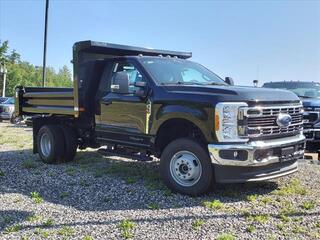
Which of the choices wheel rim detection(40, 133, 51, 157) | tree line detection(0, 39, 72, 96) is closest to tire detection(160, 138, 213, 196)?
wheel rim detection(40, 133, 51, 157)

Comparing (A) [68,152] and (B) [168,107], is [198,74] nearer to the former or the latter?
(B) [168,107]

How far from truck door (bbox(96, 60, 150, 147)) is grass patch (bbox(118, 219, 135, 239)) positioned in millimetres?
2188

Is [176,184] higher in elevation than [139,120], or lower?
lower

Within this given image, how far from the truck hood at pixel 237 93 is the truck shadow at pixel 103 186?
1.42m

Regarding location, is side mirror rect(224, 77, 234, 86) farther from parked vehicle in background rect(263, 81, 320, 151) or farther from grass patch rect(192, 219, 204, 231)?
grass patch rect(192, 219, 204, 231)

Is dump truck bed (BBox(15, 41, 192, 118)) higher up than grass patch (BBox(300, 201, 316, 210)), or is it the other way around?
dump truck bed (BBox(15, 41, 192, 118))

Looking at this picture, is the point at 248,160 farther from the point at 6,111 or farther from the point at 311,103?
the point at 6,111

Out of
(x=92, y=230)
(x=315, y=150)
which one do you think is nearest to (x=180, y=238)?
(x=92, y=230)

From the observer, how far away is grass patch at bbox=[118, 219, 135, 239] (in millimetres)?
4865

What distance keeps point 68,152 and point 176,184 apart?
11.0 ft

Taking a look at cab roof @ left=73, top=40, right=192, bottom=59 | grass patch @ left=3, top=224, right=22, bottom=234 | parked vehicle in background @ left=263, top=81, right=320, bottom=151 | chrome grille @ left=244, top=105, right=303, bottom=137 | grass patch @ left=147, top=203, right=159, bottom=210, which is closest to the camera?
grass patch @ left=3, top=224, right=22, bottom=234

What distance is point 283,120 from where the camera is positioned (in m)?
6.54

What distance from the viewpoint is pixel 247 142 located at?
20.1ft

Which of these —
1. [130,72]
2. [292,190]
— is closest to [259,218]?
[292,190]
